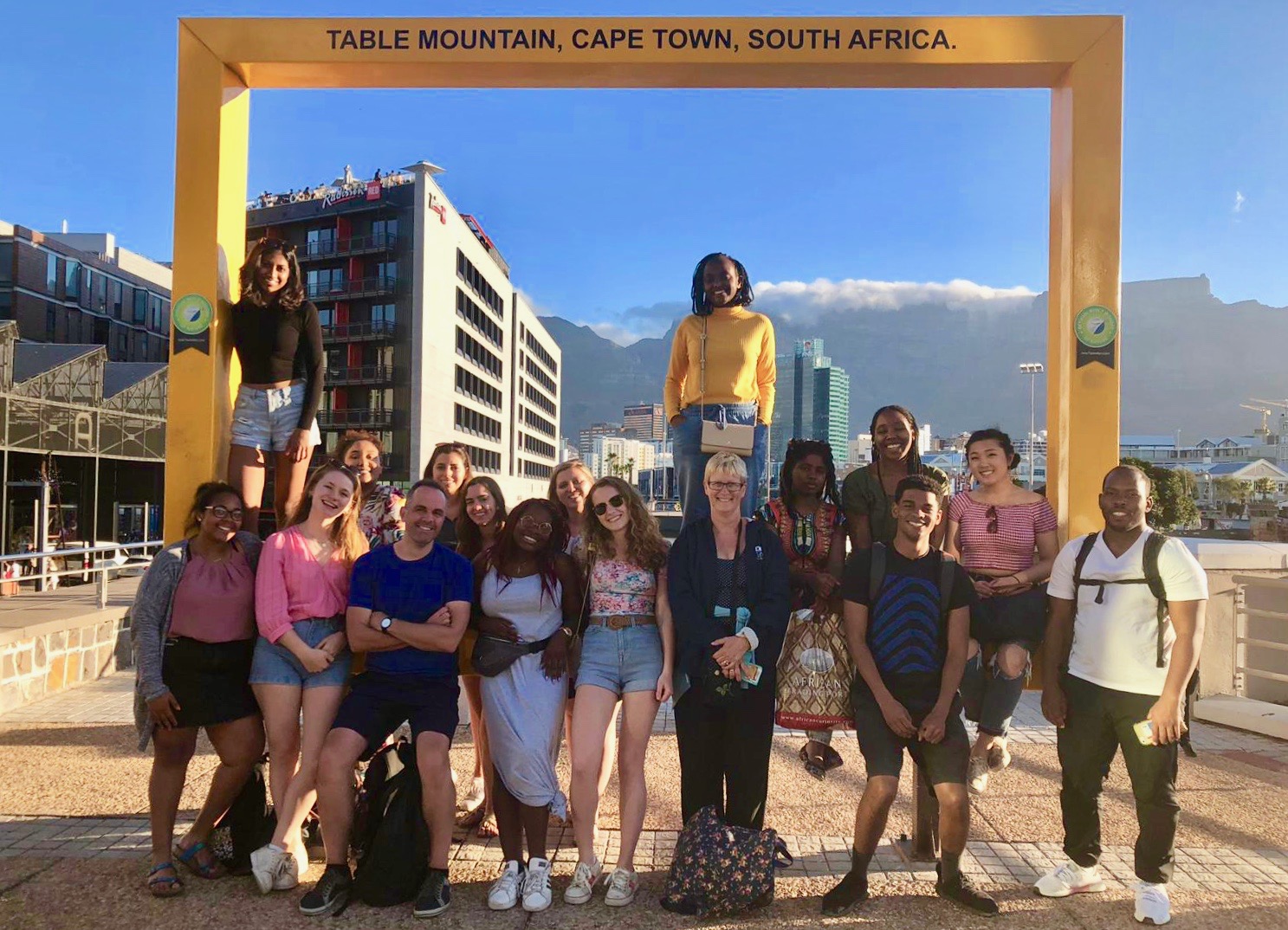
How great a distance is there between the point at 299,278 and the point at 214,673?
226 centimetres

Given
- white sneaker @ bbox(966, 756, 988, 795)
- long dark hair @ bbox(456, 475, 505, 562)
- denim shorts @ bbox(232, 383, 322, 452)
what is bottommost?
white sneaker @ bbox(966, 756, 988, 795)

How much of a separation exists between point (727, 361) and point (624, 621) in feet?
5.87

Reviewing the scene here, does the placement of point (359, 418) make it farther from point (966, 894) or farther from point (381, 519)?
point (966, 894)

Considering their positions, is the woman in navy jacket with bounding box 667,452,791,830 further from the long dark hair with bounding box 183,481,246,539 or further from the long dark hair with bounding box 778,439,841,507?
the long dark hair with bounding box 183,481,246,539

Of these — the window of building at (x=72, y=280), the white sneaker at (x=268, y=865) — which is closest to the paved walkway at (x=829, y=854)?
the white sneaker at (x=268, y=865)

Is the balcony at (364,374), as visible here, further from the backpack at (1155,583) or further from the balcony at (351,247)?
the backpack at (1155,583)

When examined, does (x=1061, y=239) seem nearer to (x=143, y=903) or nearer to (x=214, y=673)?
(x=214, y=673)

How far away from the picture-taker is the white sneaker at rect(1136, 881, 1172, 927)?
3768 mm

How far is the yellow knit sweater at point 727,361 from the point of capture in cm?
500

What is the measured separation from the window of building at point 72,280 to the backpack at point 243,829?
67075 mm

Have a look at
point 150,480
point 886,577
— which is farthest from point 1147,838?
point 150,480

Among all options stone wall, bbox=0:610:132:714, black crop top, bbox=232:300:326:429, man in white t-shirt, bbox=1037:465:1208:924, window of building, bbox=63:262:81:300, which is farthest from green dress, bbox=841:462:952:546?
window of building, bbox=63:262:81:300

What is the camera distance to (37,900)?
3.85 metres

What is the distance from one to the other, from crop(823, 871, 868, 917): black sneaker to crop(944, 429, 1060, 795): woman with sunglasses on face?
40.7 inches
